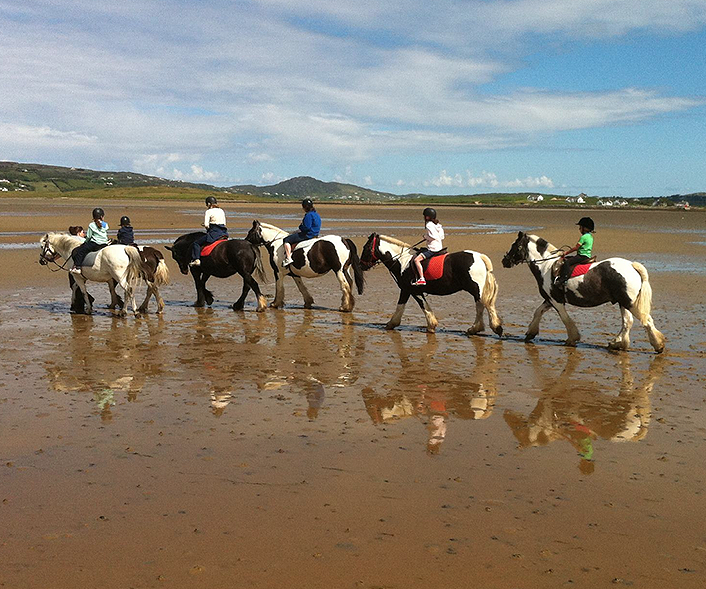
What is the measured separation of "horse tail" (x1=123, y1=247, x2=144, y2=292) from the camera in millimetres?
14523

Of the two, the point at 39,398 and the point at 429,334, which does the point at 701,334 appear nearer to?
the point at 429,334

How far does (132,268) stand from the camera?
14.6m

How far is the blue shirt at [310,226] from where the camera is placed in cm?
1555

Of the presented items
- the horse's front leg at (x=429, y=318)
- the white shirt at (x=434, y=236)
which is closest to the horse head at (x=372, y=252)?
the white shirt at (x=434, y=236)

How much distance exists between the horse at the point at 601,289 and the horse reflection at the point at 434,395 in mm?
1783

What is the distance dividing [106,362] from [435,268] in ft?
19.6

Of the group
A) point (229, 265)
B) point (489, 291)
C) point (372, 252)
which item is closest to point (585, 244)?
point (489, 291)

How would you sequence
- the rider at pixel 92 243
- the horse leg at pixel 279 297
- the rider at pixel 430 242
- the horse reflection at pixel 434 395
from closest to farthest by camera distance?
the horse reflection at pixel 434 395 → the rider at pixel 430 242 → the rider at pixel 92 243 → the horse leg at pixel 279 297

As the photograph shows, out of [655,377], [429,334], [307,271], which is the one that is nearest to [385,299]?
[307,271]

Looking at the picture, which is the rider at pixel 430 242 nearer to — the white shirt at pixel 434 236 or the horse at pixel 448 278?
the white shirt at pixel 434 236

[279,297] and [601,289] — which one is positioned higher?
[601,289]

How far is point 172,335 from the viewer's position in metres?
12.3

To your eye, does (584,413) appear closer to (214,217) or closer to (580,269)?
(580,269)

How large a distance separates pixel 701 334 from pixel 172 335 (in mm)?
9358
